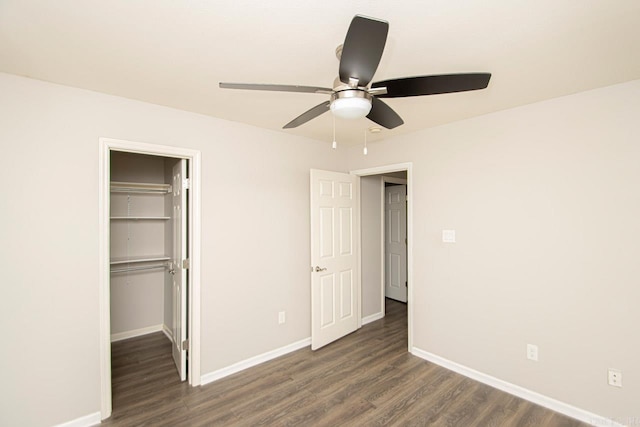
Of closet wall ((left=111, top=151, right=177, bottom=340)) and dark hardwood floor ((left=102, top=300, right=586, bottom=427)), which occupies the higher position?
closet wall ((left=111, top=151, right=177, bottom=340))

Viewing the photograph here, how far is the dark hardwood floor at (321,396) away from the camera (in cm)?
223

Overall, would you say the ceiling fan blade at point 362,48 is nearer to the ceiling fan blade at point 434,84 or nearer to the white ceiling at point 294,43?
the ceiling fan blade at point 434,84

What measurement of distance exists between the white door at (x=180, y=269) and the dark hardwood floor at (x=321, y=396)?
0.23m

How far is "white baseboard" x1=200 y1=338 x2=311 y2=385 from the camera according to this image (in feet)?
9.03

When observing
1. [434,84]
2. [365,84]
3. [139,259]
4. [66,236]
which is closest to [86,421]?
[66,236]

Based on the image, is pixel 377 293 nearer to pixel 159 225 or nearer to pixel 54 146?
pixel 159 225

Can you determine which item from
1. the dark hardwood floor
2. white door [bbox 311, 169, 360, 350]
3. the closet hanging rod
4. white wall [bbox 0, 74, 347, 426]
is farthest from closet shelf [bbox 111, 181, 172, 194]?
white door [bbox 311, 169, 360, 350]

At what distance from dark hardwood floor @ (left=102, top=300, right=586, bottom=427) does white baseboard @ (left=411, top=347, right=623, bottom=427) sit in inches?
2.3

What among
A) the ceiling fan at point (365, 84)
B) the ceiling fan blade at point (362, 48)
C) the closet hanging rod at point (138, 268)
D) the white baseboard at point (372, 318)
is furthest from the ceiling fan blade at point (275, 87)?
the white baseboard at point (372, 318)

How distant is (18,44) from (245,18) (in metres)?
1.30

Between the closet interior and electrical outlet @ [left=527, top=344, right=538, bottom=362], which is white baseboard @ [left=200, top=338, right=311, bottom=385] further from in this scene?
electrical outlet @ [left=527, top=344, right=538, bottom=362]

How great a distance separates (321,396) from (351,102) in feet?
7.75

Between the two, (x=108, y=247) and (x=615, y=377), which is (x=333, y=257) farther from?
(x=615, y=377)

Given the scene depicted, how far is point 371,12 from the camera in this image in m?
1.36
